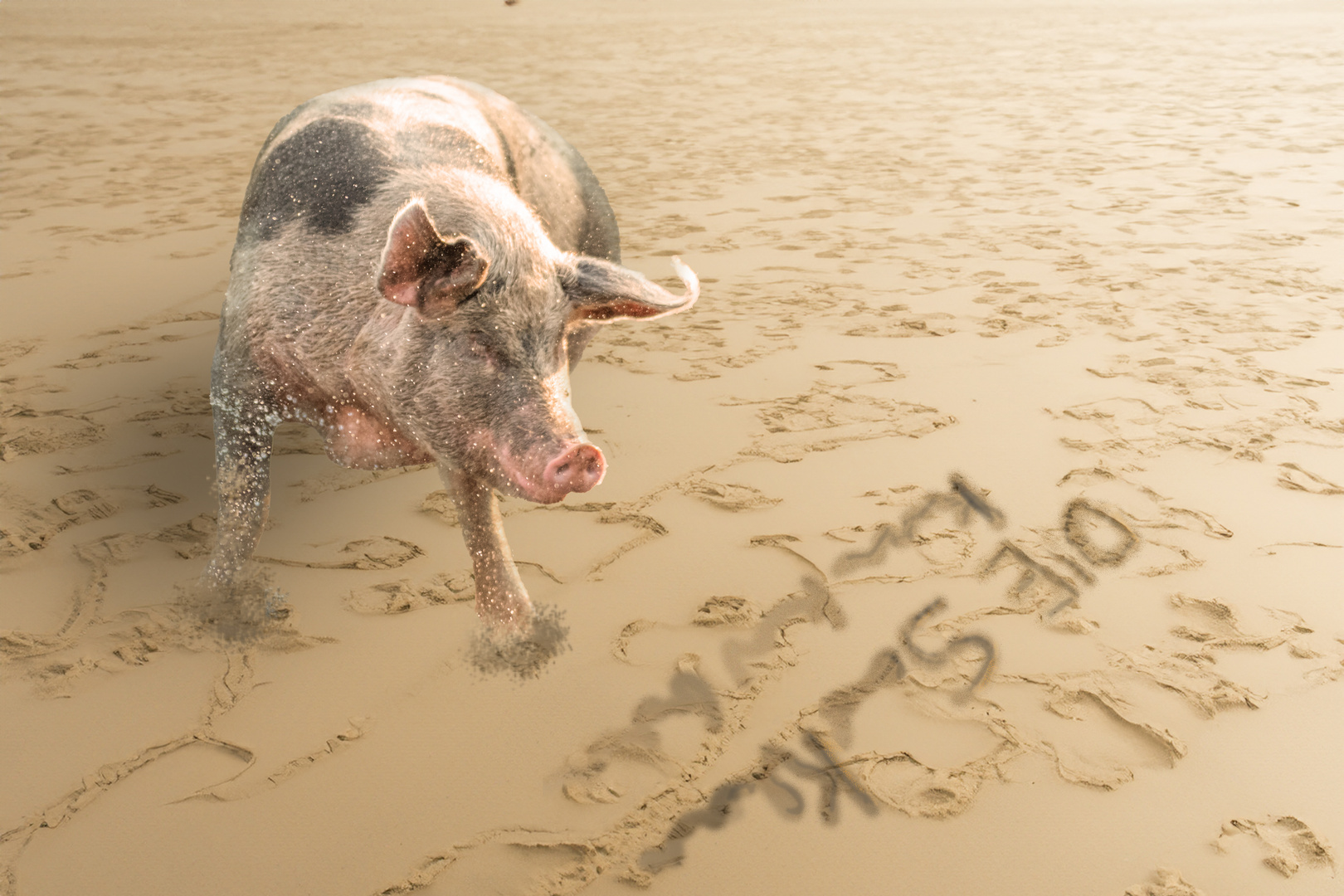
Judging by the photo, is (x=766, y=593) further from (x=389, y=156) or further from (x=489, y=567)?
(x=389, y=156)

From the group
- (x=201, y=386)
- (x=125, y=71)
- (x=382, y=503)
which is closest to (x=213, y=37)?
(x=125, y=71)

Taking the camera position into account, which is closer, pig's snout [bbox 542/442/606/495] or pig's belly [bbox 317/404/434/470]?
pig's snout [bbox 542/442/606/495]

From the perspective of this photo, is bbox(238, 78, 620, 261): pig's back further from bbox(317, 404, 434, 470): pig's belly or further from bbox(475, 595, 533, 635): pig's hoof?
bbox(475, 595, 533, 635): pig's hoof

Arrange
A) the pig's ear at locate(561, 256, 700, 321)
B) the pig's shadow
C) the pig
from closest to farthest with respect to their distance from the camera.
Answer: the pig < the pig's ear at locate(561, 256, 700, 321) < the pig's shadow

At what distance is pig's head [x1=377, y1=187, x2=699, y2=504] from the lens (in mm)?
1941

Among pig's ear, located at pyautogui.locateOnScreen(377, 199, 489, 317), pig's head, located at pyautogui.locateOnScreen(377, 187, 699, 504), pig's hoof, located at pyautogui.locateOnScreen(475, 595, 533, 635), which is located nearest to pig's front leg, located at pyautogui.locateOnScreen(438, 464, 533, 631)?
pig's hoof, located at pyautogui.locateOnScreen(475, 595, 533, 635)

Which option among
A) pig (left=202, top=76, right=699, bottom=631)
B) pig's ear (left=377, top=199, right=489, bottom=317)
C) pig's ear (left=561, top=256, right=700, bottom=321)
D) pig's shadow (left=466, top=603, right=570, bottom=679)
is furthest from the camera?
pig's shadow (left=466, top=603, right=570, bottom=679)

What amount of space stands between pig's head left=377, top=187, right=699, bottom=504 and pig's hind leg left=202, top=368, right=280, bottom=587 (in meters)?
0.57

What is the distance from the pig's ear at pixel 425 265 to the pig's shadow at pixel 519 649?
0.93 m

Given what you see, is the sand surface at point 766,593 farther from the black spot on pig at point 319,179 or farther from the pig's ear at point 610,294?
the black spot on pig at point 319,179

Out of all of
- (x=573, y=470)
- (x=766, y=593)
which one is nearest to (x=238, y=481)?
(x=573, y=470)

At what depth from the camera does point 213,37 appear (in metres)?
15.9

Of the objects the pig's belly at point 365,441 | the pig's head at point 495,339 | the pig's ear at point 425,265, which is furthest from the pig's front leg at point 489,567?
the pig's ear at point 425,265

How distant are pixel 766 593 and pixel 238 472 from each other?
1531mm
